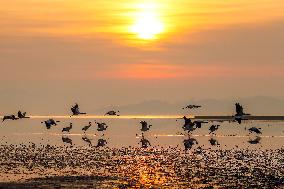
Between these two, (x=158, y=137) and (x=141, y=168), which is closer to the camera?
(x=141, y=168)

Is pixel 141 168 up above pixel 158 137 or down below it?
below

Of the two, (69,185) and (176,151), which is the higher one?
(176,151)

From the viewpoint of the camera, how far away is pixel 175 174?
42.6 meters

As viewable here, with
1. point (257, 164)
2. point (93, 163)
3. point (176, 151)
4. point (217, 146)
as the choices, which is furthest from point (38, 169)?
point (217, 146)

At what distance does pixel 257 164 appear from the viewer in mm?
49281

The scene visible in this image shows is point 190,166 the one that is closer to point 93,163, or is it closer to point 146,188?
point 93,163

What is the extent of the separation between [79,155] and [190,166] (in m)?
13.4

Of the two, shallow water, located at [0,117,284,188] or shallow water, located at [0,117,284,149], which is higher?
shallow water, located at [0,117,284,149]

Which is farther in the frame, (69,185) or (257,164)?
(257,164)

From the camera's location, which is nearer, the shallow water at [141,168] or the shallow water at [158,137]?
the shallow water at [141,168]

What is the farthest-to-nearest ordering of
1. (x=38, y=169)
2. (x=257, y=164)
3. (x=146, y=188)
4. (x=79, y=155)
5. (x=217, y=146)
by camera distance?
(x=217, y=146)
(x=79, y=155)
(x=257, y=164)
(x=38, y=169)
(x=146, y=188)

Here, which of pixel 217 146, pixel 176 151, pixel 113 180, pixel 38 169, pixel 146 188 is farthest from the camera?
pixel 217 146

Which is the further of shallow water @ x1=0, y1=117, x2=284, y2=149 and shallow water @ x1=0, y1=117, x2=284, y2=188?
shallow water @ x1=0, y1=117, x2=284, y2=149

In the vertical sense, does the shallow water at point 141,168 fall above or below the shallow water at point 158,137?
below
